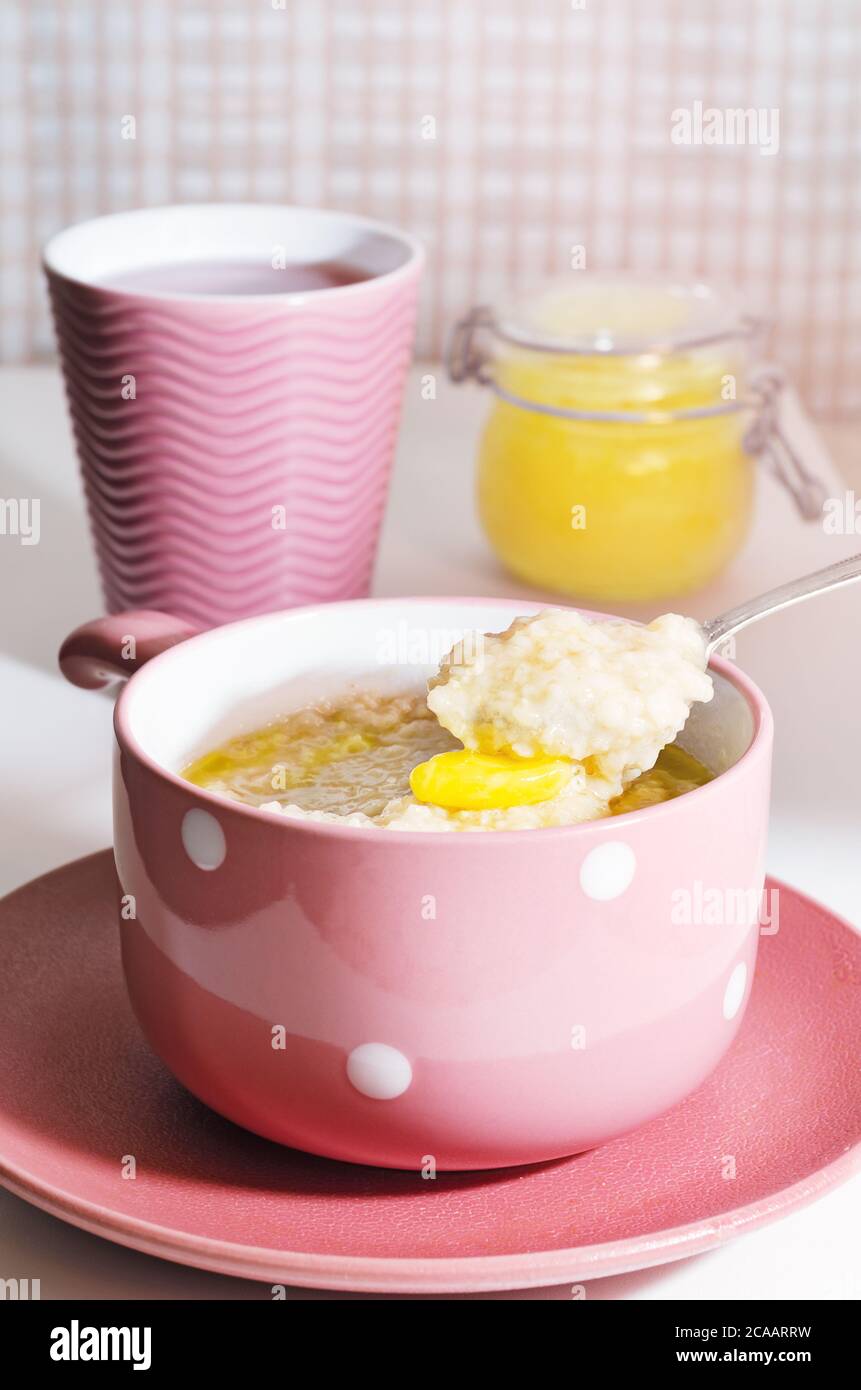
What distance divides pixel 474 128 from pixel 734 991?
117 centimetres

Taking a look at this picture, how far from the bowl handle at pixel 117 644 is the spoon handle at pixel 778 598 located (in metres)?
0.21

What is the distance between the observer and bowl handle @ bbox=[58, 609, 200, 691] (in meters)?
0.64

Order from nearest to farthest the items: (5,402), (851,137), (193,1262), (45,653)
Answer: (193,1262) < (45,653) < (5,402) < (851,137)

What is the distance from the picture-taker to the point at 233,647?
550 mm

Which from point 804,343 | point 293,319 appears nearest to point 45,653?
point 293,319

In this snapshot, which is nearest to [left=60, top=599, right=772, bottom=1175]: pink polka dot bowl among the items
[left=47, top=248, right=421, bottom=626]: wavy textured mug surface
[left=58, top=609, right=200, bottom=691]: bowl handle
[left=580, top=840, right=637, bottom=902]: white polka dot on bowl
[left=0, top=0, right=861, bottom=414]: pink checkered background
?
[left=580, top=840, right=637, bottom=902]: white polka dot on bowl

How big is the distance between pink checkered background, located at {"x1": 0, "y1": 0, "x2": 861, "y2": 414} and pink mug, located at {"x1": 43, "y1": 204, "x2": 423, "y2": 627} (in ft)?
2.14

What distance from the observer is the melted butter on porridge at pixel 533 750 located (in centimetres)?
48

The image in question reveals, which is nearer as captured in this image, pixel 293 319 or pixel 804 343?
pixel 293 319

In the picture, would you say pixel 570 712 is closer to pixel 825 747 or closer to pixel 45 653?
pixel 825 747

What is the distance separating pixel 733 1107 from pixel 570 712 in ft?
0.40

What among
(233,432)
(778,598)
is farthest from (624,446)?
(778,598)

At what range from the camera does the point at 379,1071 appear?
0.43 meters

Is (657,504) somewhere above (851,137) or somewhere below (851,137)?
below
